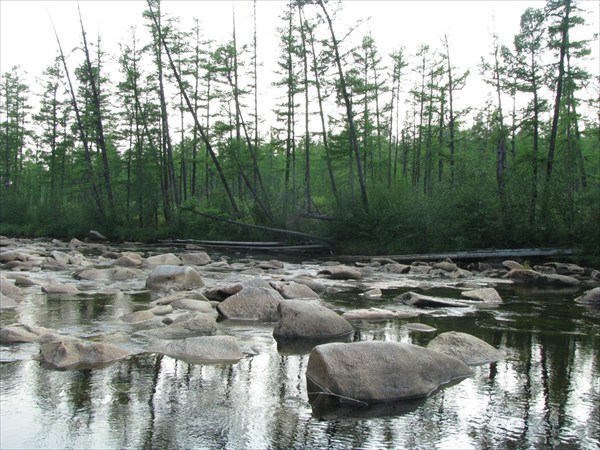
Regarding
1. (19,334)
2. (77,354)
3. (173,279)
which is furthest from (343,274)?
(77,354)

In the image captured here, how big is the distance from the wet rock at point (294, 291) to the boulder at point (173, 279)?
221 centimetres

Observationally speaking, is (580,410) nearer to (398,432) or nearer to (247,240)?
(398,432)

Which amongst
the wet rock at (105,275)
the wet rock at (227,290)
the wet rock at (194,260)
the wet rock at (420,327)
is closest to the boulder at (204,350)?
the wet rock at (420,327)

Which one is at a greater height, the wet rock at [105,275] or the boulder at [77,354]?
the wet rock at [105,275]

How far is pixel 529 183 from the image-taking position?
1852 centimetres

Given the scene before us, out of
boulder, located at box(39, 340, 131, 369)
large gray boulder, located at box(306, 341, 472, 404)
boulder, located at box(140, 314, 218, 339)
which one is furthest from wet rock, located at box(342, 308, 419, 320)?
boulder, located at box(39, 340, 131, 369)

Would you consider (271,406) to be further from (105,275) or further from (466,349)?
(105,275)

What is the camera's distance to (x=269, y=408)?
4.28 metres

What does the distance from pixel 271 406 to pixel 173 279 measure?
278 inches

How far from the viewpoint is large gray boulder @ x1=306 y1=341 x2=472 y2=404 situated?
455cm

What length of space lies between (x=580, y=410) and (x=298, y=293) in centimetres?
605

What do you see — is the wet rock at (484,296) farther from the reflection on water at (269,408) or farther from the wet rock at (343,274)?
Answer: the wet rock at (343,274)

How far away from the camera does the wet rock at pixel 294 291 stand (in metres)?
9.78

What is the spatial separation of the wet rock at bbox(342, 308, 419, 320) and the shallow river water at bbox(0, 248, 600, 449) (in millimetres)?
1096
